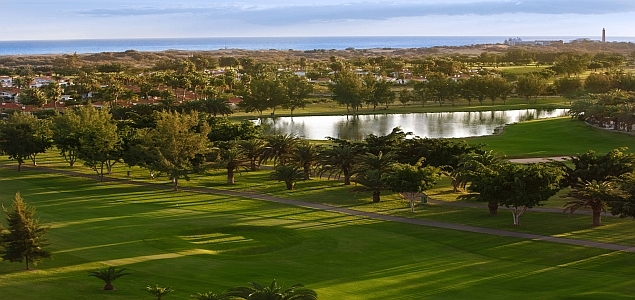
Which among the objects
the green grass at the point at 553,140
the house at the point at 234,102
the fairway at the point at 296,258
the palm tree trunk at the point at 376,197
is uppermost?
the house at the point at 234,102

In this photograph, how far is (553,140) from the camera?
87.9 m

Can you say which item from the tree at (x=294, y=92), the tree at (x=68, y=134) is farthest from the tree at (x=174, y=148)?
the tree at (x=294, y=92)

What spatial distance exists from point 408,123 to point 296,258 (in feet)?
267

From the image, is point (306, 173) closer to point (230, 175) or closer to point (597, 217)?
point (230, 175)

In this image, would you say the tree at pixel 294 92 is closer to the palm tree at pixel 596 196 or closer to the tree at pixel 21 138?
the tree at pixel 21 138

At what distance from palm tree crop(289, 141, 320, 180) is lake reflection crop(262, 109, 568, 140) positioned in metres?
36.6

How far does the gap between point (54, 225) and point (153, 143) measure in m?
16.2

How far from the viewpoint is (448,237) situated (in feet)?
141

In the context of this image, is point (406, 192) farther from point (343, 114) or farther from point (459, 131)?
point (343, 114)

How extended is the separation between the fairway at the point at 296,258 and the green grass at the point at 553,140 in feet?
114

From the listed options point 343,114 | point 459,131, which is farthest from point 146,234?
point 343,114

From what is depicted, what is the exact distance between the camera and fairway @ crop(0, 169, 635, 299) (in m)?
33.2

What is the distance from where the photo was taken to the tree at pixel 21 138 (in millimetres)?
70312

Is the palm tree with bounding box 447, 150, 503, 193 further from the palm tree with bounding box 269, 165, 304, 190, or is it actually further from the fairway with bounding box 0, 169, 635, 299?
the palm tree with bounding box 269, 165, 304, 190
